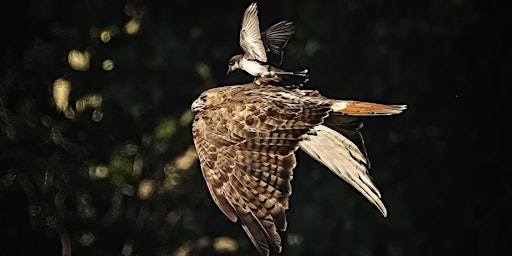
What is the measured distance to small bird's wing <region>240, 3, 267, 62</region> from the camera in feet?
7.20

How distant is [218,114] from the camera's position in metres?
2.15

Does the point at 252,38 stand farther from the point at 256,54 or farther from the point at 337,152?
the point at 337,152

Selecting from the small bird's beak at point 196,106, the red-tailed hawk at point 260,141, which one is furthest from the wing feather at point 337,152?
the small bird's beak at point 196,106

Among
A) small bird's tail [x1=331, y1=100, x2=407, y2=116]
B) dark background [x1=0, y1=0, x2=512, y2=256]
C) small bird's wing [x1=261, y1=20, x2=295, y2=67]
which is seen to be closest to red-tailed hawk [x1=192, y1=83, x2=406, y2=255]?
small bird's tail [x1=331, y1=100, x2=407, y2=116]

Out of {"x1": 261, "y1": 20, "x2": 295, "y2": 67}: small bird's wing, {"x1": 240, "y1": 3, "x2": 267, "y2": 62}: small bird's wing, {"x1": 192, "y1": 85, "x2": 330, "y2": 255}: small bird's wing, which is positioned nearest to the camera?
{"x1": 192, "y1": 85, "x2": 330, "y2": 255}: small bird's wing

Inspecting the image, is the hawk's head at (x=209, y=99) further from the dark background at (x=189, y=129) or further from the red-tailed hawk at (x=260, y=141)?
the dark background at (x=189, y=129)

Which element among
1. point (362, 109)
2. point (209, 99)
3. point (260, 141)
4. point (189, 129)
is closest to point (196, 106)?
point (209, 99)

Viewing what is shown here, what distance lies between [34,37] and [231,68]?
68.5 inches

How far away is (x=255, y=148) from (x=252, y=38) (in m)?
0.22

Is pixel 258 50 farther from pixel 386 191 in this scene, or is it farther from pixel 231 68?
pixel 386 191

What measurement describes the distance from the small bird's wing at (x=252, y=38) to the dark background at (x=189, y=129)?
1606 mm

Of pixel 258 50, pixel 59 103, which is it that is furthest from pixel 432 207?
pixel 258 50

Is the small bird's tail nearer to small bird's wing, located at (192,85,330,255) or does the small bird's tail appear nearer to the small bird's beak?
small bird's wing, located at (192,85,330,255)

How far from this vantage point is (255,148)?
2186 millimetres
